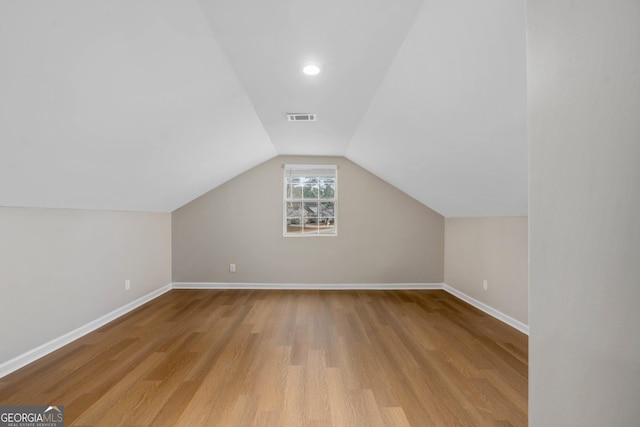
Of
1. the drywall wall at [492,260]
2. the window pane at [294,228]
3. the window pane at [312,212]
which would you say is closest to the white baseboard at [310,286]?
the drywall wall at [492,260]

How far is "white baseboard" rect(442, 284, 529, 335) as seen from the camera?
307 cm

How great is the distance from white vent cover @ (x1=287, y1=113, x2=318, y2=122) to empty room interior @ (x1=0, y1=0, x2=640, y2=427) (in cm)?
4

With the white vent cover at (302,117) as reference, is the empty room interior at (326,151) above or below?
below

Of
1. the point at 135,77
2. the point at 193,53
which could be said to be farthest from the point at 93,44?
the point at 193,53

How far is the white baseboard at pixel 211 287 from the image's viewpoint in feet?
7.65

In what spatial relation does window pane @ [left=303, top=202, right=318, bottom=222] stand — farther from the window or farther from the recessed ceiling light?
the recessed ceiling light

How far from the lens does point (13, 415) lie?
5.71ft

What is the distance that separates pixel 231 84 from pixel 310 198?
2.90 meters

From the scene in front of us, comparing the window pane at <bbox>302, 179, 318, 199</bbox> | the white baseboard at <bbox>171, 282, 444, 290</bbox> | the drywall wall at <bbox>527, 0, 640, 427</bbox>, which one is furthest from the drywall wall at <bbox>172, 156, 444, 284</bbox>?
the drywall wall at <bbox>527, 0, 640, 427</bbox>

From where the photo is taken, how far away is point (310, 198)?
16.6ft

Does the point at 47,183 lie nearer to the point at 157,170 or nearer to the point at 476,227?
the point at 157,170

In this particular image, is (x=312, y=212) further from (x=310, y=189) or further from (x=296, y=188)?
(x=296, y=188)

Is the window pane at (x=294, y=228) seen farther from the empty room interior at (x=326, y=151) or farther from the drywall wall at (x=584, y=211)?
the drywall wall at (x=584, y=211)

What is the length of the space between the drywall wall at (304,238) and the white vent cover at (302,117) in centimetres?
176
